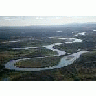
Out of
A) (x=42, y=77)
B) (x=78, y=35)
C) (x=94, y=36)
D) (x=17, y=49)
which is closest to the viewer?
(x=42, y=77)

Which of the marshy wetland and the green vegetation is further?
the green vegetation

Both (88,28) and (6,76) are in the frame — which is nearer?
(6,76)

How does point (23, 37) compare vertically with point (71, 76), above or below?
above

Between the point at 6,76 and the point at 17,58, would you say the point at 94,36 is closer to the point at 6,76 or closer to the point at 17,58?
the point at 17,58

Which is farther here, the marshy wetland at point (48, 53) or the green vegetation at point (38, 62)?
the green vegetation at point (38, 62)

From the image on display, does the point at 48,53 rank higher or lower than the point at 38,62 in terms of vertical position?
higher

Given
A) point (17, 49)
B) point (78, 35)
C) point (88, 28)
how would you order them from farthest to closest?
1. point (88, 28)
2. point (78, 35)
3. point (17, 49)

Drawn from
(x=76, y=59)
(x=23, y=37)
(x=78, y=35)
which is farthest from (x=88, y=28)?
(x=76, y=59)

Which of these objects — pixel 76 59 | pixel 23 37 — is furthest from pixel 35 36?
pixel 76 59

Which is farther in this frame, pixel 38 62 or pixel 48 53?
pixel 48 53
